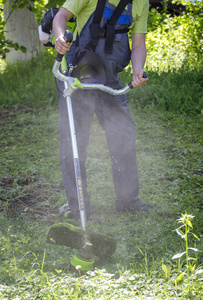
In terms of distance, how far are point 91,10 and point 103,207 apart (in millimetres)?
1797

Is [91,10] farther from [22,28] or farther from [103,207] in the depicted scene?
[22,28]

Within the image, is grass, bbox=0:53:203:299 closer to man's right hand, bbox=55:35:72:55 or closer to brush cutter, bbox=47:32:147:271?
brush cutter, bbox=47:32:147:271

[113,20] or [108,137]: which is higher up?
[113,20]

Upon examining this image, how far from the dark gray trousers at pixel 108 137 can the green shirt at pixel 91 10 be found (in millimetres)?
485

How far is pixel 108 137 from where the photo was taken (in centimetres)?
344

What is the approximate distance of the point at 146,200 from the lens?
386cm

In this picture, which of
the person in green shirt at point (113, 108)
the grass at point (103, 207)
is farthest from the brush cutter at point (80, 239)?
the person in green shirt at point (113, 108)

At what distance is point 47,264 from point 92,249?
0.37 meters

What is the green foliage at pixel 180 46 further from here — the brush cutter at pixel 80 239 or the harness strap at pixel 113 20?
the brush cutter at pixel 80 239

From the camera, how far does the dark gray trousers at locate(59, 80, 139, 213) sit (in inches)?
128

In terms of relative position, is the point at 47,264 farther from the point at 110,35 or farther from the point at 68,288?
the point at 110,35

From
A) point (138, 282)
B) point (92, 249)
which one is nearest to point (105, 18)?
point (92, 249)

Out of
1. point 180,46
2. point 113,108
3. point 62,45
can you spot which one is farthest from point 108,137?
point 180,46

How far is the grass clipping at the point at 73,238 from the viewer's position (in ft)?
8.25
